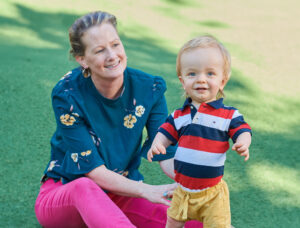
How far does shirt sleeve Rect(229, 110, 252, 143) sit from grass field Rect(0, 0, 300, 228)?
95 centimetres

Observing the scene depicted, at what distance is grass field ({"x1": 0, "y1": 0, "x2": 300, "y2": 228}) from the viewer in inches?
105

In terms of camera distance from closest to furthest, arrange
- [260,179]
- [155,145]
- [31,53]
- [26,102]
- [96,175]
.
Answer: [155,145] < [96,175] < [260,179] < [26,102] < [31,53]

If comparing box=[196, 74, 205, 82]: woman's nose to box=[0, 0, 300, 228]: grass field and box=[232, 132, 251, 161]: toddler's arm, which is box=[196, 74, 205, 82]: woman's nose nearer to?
box=[232, 132, 251, 161]: toddler's arm

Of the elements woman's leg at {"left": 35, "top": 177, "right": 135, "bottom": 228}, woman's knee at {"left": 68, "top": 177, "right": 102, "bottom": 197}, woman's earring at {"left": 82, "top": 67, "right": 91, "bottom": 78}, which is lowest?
woman's leg at {"left": 35, "top": 177, "right": 135, "bottom": 228}

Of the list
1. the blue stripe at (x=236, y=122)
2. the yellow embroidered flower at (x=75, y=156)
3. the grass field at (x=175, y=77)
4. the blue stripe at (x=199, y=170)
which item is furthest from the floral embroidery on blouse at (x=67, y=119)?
the blue stripe at (x=236, y=122)

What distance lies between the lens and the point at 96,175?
2.20m

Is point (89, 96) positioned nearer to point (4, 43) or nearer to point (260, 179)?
point (260, 179)

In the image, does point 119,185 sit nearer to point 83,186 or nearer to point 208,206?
point 83,186

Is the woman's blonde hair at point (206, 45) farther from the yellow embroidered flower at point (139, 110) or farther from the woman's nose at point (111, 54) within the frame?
the yellow embroidered flower at point (139, 110)

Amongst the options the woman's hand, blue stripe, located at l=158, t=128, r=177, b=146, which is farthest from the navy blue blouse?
blue stripe, located at l=158, t=128, r=177, b=146

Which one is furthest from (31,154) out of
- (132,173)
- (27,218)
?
(132,173)

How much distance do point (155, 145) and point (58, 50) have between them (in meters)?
3.21

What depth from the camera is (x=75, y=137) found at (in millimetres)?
2193

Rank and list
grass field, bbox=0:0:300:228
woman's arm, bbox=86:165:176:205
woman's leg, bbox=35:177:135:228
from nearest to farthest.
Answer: woman's leg, bbox=35:177:135:228 < woman's arm, bbox=86:165:176:205 < grass field, bbox=0:0:300:228
